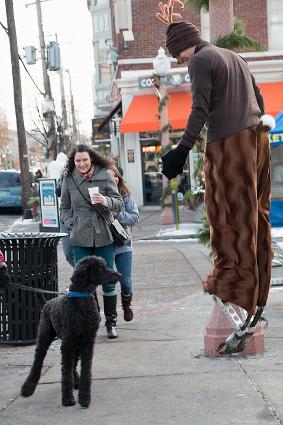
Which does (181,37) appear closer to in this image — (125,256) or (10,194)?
(125,256)

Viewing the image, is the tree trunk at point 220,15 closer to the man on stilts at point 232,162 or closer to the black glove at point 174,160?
the man on stilts at point 232,162

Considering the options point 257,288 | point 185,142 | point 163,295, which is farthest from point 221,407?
point 163,295

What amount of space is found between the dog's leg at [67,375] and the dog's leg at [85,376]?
7cm

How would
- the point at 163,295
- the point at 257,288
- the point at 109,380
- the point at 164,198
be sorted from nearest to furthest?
the point at 257,288 → the point at 109,380 → the point at 163,295 → the point at 164,198

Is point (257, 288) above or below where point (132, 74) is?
below

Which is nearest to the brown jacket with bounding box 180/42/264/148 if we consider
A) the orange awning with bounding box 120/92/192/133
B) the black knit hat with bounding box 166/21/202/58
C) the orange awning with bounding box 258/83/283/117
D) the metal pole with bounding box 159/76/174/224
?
the black knit hat with bounding box 166/21/202/58

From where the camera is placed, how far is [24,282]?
19.4 feet

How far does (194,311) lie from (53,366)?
2.34 metres

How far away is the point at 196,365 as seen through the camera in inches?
192

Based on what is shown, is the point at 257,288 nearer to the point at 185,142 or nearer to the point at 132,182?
the point at 185,142

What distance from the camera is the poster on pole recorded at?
1750cm

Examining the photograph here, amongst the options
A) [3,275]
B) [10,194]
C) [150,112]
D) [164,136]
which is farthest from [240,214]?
[10,194]

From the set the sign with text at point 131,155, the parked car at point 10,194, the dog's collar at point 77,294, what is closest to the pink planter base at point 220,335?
the dog's collar at point 77,294

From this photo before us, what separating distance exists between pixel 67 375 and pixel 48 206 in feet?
44.8
